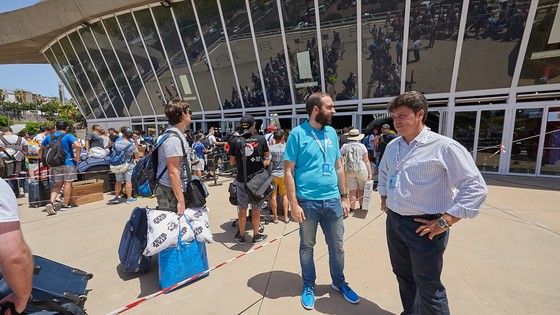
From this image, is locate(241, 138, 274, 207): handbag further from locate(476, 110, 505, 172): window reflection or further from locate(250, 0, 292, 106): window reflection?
locate(250, 0, 292, 106): window reflection

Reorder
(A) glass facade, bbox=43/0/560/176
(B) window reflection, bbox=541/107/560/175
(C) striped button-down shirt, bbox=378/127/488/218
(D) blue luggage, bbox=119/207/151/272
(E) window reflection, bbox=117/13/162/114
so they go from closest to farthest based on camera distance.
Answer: (C) striped button-down shirt, bbox=378/127/488/218
(D) blue luggage, bbox=119/207/151/272
(B) window reflection, bbox=541/107/560/175
(A) glass facade, bbox=43/0/560/176
(E) window reflection, bbox=117/13/162/114

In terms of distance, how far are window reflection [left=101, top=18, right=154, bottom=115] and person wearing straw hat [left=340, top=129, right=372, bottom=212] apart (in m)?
16.3

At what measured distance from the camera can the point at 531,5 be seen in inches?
316

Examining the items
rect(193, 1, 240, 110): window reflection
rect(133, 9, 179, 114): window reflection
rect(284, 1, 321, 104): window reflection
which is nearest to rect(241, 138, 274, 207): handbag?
rect(284, 1, 321, 104): window reflection

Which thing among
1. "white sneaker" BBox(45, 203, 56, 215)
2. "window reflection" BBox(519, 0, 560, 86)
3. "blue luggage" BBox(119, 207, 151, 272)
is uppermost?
"window reflection" BBox(519, 0, 560, 86)

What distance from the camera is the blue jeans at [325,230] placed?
2.40 metres

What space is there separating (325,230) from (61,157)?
583cm

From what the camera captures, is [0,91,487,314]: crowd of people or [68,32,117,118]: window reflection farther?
[68,32,117,118]: window reflection

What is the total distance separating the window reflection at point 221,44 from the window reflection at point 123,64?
589 centimetres

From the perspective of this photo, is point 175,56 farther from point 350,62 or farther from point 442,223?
point 442,223

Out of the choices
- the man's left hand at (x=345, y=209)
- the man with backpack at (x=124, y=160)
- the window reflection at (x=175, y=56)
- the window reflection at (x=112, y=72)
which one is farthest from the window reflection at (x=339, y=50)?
the window reflection at (x=112, y=72)

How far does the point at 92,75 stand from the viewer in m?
19.0

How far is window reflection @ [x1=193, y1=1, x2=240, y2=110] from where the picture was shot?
Result: 1291 centimetres

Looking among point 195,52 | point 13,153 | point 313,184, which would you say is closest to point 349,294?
point 313,184
